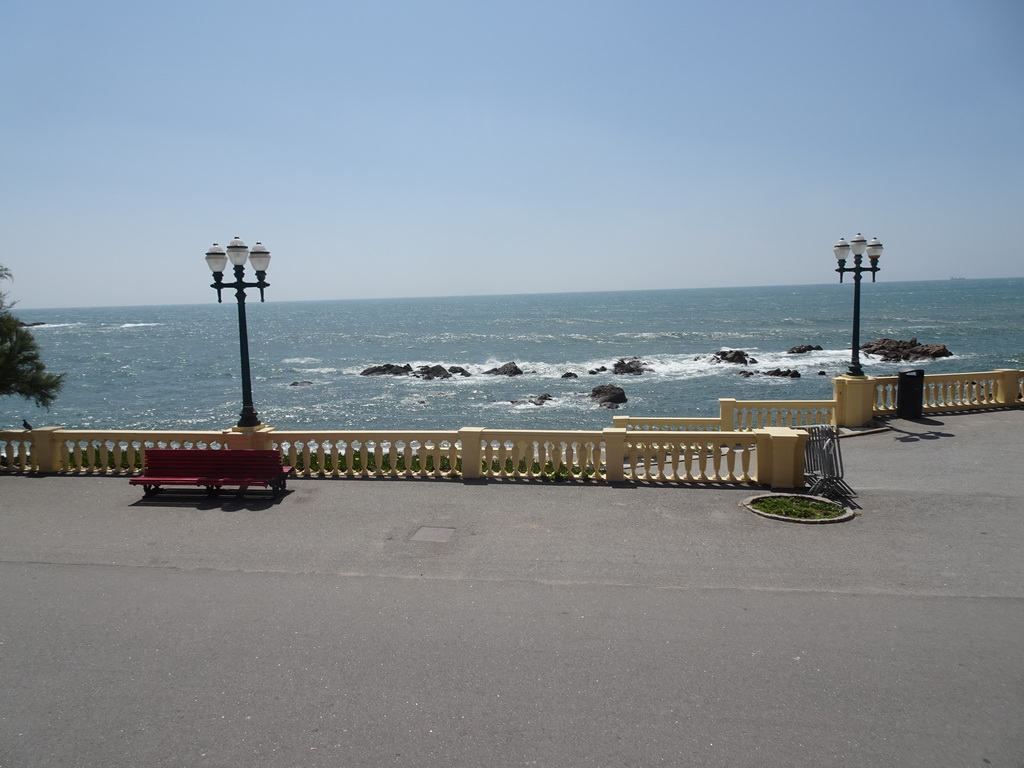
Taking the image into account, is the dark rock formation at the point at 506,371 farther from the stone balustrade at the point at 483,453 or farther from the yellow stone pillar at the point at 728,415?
the stone balustrade at the point at 483,453

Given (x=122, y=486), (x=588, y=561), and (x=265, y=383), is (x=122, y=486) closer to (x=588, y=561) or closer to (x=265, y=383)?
(x=588, y=561)

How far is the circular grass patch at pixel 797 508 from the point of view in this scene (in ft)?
32.5

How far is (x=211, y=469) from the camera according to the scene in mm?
11594

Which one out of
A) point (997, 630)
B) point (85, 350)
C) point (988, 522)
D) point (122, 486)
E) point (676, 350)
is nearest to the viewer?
point (997, 630)

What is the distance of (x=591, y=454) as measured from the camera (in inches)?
507

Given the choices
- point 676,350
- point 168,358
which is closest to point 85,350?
point 168,358

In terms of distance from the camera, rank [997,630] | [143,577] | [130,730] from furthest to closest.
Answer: [143,577]
[997,630]
[130,730]

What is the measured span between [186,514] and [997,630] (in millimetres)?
9922

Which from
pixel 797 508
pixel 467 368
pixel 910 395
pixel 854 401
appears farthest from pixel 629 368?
pixel 797 508

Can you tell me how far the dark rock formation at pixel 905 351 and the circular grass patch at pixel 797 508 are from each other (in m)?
56.1

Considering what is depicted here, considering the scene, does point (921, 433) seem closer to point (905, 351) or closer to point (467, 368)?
point (467, 368)

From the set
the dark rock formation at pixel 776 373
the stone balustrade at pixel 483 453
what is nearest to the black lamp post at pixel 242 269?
the stone balustrade at pixel 483 453

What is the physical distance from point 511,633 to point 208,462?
277 inches

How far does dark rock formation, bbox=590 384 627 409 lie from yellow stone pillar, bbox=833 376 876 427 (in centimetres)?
2663
